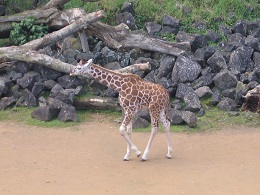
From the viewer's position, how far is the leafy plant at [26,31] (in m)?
16.2

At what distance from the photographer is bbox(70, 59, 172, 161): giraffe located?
11672 mm

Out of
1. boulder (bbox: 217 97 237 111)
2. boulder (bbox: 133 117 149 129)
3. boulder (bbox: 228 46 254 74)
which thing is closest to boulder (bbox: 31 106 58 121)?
boulder (bbox: 133 117 149 129)

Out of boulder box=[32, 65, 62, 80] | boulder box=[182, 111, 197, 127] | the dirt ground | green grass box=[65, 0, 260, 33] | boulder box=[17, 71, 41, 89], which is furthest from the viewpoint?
green grass box=[65, 0, 260, 33]

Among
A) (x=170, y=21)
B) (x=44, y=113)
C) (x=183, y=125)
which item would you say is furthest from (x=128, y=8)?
(x=183, y=125)

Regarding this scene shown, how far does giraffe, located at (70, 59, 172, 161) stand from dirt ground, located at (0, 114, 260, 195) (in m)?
0.45

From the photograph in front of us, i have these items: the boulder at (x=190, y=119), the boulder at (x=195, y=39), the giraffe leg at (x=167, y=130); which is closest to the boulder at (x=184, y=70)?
the boulder at (x=195, y=39)

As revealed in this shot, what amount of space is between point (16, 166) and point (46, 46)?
506 centimetres

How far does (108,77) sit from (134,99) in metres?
0.69

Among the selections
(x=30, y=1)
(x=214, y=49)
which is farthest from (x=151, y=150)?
(x=30, y=1)

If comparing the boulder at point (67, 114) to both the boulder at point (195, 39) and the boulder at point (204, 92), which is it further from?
the boulder at point (195, 39)

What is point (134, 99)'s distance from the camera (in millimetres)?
11727

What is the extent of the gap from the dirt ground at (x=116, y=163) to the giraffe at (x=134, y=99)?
0.45m

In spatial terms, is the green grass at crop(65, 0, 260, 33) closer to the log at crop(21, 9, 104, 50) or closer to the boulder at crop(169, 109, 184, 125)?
the log at crop(21, 9, 104, 50)

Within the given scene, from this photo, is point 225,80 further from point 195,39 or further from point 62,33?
point 62,33
